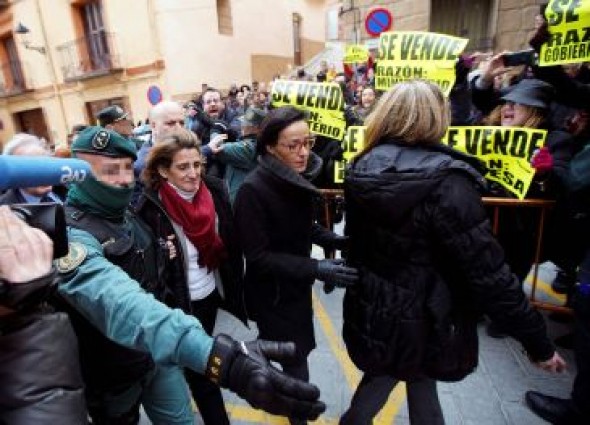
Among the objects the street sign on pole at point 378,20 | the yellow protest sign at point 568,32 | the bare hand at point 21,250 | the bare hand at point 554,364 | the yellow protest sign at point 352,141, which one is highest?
the street sign on pole at point 378,20

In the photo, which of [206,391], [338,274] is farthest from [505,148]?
[206,391]

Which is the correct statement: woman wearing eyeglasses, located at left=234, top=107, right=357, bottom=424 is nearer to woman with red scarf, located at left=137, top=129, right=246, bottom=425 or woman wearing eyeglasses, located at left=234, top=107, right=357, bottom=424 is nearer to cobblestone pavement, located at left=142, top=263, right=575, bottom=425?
woman with red scarf, located at left=137, top=129, right=246, bottom=425

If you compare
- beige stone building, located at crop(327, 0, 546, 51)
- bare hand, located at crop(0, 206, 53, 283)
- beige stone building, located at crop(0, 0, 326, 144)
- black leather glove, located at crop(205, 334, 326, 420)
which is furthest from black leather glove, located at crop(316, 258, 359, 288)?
beige stone building, located at crop(0, 0, 326, 144)

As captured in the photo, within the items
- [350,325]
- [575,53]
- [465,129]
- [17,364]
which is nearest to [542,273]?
[465,129]

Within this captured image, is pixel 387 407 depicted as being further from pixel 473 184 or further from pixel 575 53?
pixel 575 53

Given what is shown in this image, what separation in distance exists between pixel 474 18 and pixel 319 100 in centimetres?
1008

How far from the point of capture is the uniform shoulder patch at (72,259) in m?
1.27

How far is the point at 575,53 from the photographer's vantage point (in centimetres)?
266

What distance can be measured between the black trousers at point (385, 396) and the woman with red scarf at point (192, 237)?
798 mm

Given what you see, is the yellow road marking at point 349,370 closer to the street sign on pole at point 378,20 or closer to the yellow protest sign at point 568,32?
the yellow protest sign at point 568,32

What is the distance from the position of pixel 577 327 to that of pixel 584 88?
1.73 meters

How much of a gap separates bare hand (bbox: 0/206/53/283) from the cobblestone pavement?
2.24 metres

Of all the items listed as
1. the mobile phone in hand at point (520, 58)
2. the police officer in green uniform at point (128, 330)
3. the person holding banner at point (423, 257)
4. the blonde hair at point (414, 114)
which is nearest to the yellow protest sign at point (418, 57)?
the mobile phone in hand at point (520, 58)

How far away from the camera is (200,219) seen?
2.18 meters
